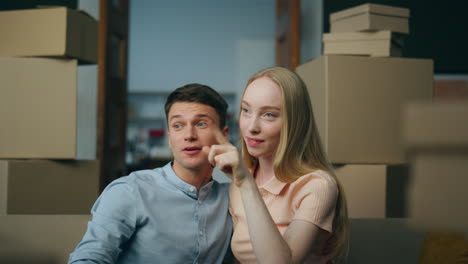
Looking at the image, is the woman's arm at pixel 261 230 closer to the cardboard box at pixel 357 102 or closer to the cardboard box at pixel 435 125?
the cardboard box at pixel 435 125

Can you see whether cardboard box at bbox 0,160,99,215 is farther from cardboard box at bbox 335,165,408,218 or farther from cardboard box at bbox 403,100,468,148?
cardboard box at bbox 403,100,468,148

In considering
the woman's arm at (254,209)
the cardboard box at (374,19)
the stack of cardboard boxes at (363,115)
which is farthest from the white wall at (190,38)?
the woman's arm at (254,209)

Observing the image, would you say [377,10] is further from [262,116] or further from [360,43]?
[262,116]

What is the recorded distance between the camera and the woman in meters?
1.11

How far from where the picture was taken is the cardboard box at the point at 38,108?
2.01m

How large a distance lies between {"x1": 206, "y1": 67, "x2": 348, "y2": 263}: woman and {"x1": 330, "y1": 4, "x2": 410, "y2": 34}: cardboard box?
3.42 ft

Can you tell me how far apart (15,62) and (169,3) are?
534cm

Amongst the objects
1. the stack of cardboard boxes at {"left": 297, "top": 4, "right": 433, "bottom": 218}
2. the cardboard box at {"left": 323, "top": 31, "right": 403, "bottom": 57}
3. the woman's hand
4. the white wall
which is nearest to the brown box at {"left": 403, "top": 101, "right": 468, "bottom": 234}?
the woman's hand

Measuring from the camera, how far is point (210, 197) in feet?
4.54

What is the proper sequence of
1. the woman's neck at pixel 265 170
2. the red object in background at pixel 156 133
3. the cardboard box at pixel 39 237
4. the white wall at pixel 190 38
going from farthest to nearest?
the white wall at pixel 190 38, the red object in background at pixel 156 133, the cardboard box at pixel 39 237, the woman's neck at pixel 265 170

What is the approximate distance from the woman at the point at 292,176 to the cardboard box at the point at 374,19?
104cm

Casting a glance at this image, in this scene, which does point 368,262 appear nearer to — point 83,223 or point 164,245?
point 164,245

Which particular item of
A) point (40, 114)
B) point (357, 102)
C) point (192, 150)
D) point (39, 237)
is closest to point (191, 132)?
point (192, 150)

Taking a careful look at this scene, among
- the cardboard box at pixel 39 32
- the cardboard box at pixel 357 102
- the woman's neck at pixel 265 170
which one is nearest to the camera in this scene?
the woman's neck at pixel 265 170
